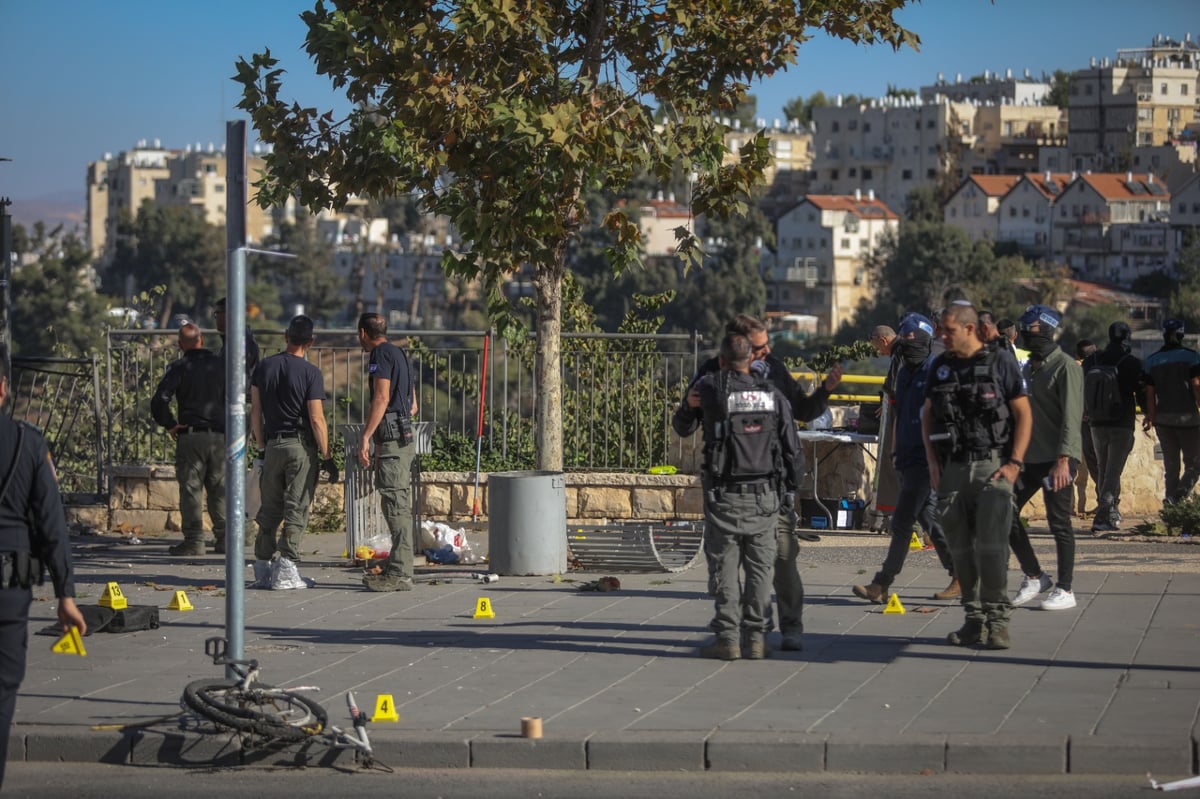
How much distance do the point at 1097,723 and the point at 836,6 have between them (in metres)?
6.84

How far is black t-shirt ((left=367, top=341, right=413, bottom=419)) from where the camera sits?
11.3 m

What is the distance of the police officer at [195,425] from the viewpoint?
12.9 metres

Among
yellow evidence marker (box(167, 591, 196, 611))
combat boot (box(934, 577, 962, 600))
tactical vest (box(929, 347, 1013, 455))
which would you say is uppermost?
tactical vest (box(929, 347, 1013, 455))

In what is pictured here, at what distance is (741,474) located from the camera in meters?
8.64

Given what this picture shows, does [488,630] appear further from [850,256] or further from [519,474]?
[850,256]

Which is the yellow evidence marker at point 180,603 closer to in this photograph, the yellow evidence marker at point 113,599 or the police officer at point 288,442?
the yellow evidence marker at point 113,599

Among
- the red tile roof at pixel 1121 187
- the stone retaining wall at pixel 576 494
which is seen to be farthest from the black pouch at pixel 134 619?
the red tile roof at pixel 1121 187

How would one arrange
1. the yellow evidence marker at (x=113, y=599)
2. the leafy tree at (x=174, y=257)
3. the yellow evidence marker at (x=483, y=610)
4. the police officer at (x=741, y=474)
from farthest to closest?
1. the leafy tree at (x=174, y=257)
2. the yellow evidence marker at (x=113, y=599)
3. the yellow evidence marker at (x=483, y=610)
4. the police officer at (x=741, y=474)

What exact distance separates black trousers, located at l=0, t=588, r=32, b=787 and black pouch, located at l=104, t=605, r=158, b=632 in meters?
4.00

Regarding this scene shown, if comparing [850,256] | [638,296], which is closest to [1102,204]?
[850,256]

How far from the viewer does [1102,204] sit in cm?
11869

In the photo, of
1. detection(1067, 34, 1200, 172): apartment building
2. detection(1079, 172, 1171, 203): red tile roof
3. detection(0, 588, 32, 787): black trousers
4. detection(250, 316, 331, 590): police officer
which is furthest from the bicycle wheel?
detection(1067, 34, 1200, 172): apartment building

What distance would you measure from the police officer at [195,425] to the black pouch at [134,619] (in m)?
3.07

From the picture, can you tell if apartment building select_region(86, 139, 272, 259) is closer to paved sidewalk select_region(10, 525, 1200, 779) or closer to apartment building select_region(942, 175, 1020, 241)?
apartment building select_region(942, 175, 1020, 241)
